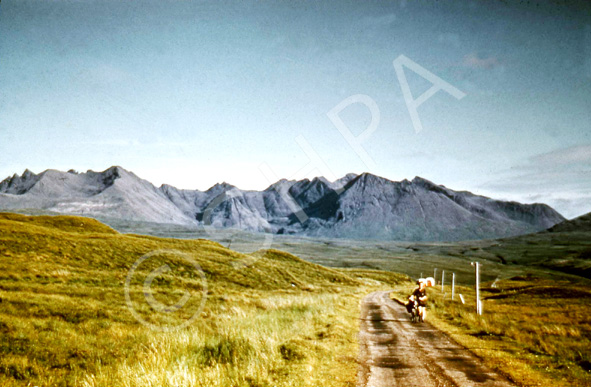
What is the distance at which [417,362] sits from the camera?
418 inches

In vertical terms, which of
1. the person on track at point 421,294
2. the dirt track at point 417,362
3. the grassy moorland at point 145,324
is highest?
the person on track at point 421,294

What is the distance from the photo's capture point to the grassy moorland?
9.50 meters

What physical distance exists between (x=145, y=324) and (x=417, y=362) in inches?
742

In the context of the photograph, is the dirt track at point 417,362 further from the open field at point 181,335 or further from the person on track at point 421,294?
the person on track at point 421,294

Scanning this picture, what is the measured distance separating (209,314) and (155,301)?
5.62 meters

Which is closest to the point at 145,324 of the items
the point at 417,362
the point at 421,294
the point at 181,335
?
the point at 181,335

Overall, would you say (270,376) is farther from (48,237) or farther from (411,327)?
(48,237)

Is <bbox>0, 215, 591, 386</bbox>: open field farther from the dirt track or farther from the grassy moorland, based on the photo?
the dirt track

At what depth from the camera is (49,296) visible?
2425cm

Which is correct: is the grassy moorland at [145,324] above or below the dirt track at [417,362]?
below

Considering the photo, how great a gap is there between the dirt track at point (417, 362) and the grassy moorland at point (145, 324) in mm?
671

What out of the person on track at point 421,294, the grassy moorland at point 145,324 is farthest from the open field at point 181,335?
the person on track at point 421,294

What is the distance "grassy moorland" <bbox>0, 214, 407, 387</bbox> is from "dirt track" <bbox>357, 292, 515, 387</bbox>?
26.4 inches

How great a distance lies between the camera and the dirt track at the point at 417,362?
8.77 metres
